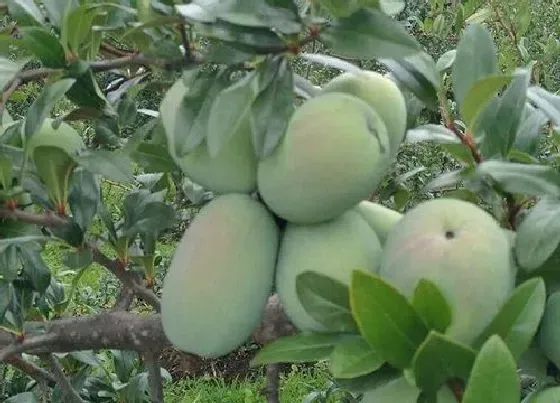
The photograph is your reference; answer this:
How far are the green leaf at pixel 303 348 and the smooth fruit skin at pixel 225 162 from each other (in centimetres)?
13

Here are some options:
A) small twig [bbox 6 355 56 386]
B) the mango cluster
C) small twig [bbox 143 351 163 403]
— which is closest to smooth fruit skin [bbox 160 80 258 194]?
the mango cluster

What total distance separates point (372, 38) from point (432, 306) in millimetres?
215

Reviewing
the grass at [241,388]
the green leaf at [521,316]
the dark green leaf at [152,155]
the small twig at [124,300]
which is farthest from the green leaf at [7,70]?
the grass at [241,388]

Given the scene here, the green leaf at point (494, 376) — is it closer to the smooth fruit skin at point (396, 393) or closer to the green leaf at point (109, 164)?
the smooth fruit skin at point (396, 393)

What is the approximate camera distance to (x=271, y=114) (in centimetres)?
67

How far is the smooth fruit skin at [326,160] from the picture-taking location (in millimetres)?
662

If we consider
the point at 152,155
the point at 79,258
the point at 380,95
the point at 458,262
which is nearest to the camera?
the point at 458,262

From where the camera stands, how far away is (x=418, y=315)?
58 centimetres

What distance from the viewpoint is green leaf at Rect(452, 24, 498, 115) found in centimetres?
78

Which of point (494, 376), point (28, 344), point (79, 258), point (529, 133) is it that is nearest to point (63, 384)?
point (28, 344)

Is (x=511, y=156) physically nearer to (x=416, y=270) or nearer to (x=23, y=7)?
(x=416, y=270)

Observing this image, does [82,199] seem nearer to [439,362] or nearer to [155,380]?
[155,380]

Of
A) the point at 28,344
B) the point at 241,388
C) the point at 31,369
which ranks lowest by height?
the point at 241,388

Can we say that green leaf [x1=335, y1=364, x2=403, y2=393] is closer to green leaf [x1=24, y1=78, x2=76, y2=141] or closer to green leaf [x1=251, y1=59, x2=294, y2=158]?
green leaf [x1=251, y1=59, x2=294, y2=158]
